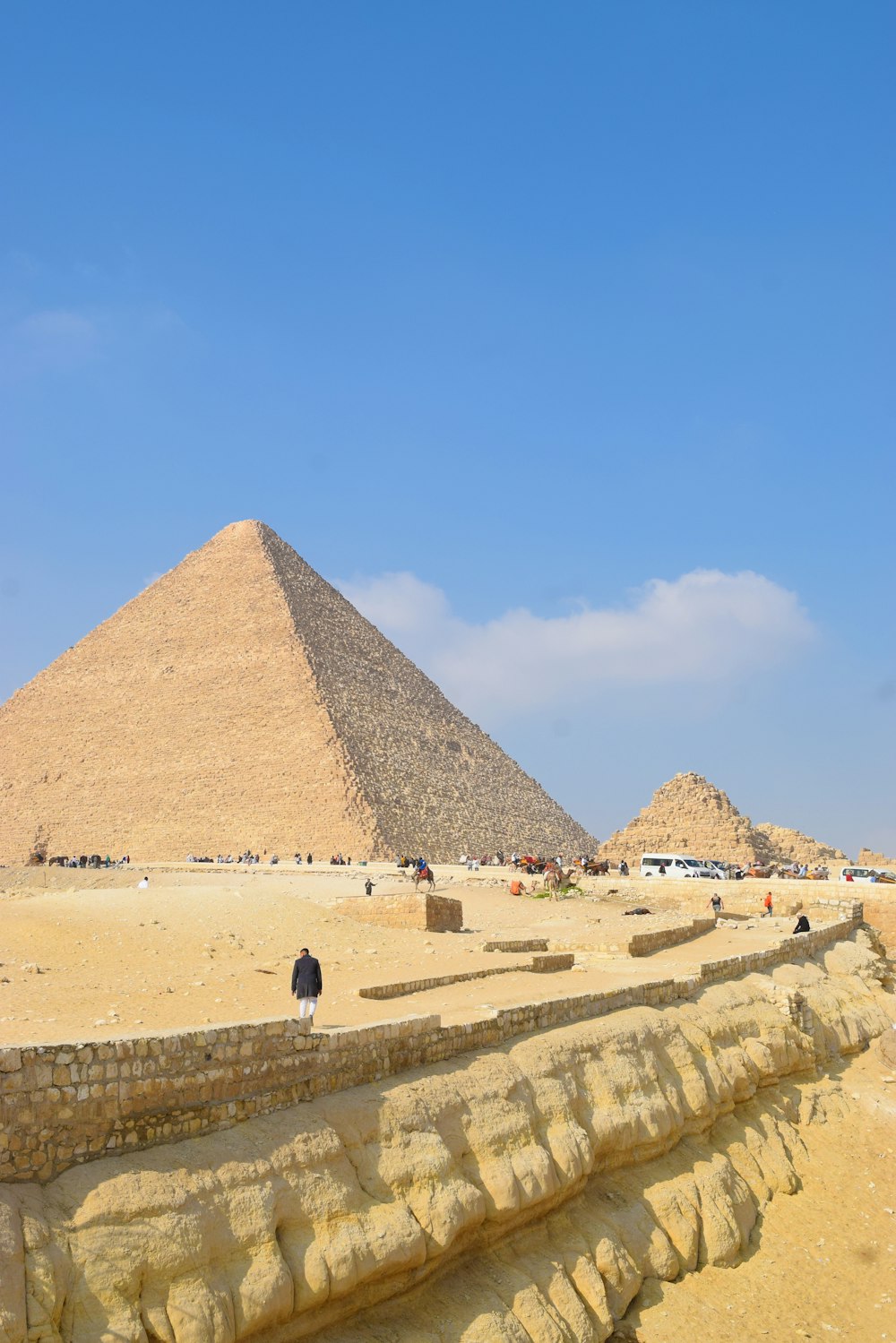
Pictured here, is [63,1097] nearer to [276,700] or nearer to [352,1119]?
[352,1119]

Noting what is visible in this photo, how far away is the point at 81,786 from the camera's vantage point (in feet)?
238

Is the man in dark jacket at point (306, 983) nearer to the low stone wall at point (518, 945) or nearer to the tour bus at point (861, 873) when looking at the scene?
the low stone wall at point (518, 945)

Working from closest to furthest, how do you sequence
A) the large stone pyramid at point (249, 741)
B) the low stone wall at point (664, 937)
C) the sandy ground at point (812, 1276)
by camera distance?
the sandy ground at point (812, 1276) < the low stone wall at point (664, 937) < the large stone pyramid at point (249, 741)

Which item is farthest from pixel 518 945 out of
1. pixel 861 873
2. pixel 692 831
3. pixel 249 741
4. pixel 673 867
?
pixel 249 741

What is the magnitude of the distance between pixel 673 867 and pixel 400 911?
18.4 metres

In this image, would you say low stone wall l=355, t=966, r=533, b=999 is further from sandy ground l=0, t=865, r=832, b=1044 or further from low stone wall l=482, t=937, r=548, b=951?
low stone wall l=482, t=937, r=548, b=951

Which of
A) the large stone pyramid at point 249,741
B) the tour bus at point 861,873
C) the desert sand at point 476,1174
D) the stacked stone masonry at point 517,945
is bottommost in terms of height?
the desert sand at point 476,1174

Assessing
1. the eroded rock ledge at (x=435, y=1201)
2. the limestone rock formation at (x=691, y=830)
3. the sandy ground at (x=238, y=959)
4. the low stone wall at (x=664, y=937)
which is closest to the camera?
the eroded rock ledge at (x=435, y=1201)

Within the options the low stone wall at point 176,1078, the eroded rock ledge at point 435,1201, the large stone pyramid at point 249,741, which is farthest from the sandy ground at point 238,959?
the large stone pyramid at point 249,741

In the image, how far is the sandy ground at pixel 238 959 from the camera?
30.0 feet

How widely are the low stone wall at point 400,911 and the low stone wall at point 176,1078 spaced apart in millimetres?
8853

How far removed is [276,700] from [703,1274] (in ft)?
219

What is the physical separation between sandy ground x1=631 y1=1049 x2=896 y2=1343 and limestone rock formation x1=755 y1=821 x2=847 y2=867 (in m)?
37.3

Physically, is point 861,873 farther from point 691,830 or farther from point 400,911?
point 400,911
